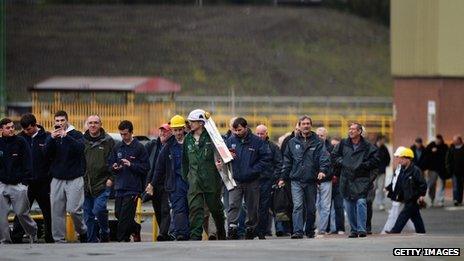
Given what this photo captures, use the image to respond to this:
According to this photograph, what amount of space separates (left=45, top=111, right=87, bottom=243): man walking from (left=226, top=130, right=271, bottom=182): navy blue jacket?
229 centimetres

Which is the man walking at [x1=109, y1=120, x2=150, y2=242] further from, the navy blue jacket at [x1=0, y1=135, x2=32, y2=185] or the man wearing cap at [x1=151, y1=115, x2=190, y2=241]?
the navy blue jacket at [x1=0, y1=135, x2=32, y2=185]

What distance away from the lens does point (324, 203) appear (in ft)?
80.5

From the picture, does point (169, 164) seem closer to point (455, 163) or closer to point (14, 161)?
point (14, 161)

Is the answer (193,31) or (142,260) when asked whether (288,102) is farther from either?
(142,260)

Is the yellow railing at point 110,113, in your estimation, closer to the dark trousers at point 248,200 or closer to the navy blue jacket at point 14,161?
the dark trousers at point 248,200

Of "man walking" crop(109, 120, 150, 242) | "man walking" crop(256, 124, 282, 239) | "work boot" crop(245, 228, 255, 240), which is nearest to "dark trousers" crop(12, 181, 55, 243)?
"man walking" crop(109, 120, 150, 242)

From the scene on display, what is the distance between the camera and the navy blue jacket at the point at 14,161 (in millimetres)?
21406

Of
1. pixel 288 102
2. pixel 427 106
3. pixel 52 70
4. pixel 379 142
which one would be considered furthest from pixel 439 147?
pixel 52 70

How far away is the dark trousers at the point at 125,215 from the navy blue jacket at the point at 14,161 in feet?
5.03

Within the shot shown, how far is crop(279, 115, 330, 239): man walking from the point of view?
76.0 ft

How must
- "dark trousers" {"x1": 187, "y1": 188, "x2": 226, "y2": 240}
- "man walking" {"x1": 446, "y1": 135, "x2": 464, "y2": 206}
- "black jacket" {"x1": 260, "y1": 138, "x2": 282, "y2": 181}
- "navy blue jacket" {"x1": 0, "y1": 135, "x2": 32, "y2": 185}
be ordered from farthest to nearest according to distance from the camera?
"man walking" {"x1": 446, "y1": 135, "x2": 464, "y2": 206} → "black jacket" {"x1": 260, "y1": 138, "x2": 282, "y2": 181} → "dark trousers" {"x1": 187, "y1": 188, "x2": 226, "y2": 240} → "navy blue jacket" {"x1": 0, "y1": 135, "x2": 32, "y2": 185}

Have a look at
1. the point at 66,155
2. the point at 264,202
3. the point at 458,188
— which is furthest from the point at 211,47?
the point at 66,155

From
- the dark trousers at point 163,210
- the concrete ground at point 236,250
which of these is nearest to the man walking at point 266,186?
the dark trousers at point 163,210

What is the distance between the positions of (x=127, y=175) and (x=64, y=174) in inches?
38.0
